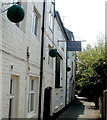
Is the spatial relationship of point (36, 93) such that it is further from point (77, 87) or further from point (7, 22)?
point (77, 87)

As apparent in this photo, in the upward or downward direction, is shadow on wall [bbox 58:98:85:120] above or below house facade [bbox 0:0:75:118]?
below

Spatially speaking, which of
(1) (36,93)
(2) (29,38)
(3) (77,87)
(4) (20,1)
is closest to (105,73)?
(1) (36,93)

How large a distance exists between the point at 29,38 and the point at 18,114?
111 inches

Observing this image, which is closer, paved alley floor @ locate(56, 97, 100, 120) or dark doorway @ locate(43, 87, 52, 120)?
dark doorway @ locate(43, 87, 52, 120)

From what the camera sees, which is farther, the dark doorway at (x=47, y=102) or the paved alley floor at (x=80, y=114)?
the paved alley floor at (x=80, y=114)

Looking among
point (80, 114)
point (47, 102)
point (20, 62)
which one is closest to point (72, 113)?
point (80, 114)

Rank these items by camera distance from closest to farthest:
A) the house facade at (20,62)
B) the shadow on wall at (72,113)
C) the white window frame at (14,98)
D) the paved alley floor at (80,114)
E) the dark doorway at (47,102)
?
1. the house facade at (20,62)
2. the white window frame at (14,98)
3. the dark doorway at (47,102)
4. the paved alley floor at (80,114)
5. the shadow on wall at (72,113)

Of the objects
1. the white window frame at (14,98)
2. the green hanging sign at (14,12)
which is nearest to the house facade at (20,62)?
the white window frame at (14,98)

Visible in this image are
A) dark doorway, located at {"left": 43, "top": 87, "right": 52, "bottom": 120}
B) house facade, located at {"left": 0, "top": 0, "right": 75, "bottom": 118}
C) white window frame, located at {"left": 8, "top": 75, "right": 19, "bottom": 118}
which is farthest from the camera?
dark doorway, located at {"left": 43, "top": 87, "right": 52, "bottom": 120}

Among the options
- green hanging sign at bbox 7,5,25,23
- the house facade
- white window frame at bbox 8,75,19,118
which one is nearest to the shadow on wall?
the house facade

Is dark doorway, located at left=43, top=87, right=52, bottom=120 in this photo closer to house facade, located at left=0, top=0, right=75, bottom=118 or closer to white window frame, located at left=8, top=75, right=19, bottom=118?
house facade, located at left=0, top=0, right=75, bottom=118

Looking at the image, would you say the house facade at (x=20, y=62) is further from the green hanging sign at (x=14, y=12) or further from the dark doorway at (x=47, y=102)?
the dark doorway at (x=47, y=102)

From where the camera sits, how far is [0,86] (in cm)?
550

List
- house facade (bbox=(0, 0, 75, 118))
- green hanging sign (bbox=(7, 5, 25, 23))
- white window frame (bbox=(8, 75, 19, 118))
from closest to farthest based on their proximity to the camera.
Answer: green hanging sign (bbox=(7, 5, 25, 23)), house facade (bbox=(0, 0, 75, 118)), white window frame (bbox=(8, 75, 19, 118))
